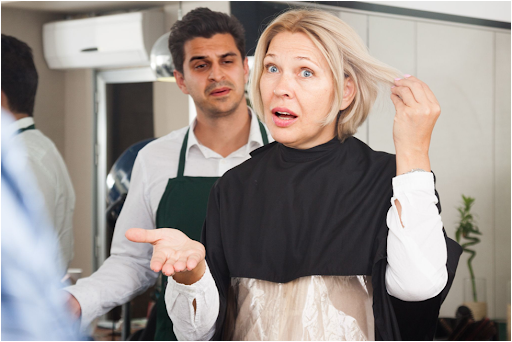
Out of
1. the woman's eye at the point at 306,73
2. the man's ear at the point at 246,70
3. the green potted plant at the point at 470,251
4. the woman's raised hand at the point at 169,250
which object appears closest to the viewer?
the woman's raised hand at the point at 169,250

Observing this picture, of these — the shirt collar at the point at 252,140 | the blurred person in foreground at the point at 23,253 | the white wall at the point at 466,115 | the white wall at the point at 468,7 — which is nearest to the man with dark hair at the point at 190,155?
the shirt collar at the point at 252,140

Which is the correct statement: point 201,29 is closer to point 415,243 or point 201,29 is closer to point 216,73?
point 216,73

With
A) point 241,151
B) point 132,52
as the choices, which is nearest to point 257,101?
point 241,151

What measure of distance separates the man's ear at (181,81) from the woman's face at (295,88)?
23cm

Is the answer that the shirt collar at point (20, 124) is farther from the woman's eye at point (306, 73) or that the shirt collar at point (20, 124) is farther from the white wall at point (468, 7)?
the white wall at point (468, 7)

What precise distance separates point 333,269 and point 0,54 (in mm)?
918

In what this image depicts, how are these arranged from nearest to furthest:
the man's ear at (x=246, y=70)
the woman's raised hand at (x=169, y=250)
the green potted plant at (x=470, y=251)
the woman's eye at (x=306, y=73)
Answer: the woman's raised hand at (x=169, y=250) → the woman's eye at (x=306, y=73) → the man's ear at (x=246, y=70) → the green potted plant at (x=470, y=251)

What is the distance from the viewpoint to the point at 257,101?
0.87 metres

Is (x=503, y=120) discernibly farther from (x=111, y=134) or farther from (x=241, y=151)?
(x=111, y=134)

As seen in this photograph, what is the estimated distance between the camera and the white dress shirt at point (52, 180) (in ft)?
3.68

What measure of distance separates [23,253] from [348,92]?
83 centimetres

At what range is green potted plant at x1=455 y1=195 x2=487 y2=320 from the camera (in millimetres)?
1067

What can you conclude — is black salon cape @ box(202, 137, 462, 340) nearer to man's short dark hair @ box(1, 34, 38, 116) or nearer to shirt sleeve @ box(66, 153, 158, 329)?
shirt sleeve @ box(66, 153, 158, 329)

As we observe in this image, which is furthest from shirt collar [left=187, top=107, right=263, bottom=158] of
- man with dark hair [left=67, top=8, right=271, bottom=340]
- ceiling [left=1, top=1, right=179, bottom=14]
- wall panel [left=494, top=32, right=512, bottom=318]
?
wall panel [left=494, top=32, right=512, bottom=318]
